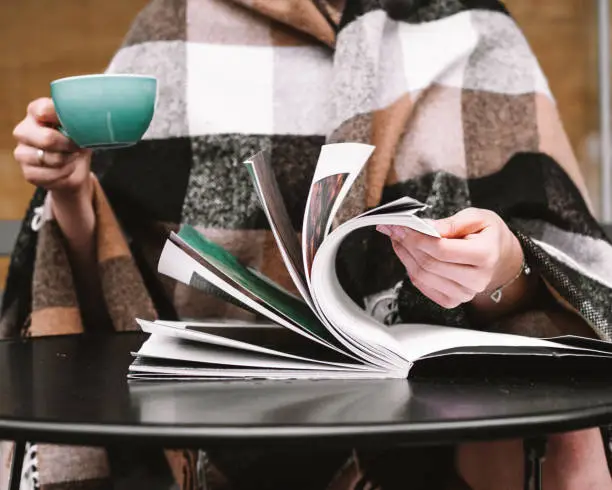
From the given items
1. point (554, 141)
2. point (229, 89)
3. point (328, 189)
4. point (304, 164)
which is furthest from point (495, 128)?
point (328, 189)

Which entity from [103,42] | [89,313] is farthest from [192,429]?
[103,42]

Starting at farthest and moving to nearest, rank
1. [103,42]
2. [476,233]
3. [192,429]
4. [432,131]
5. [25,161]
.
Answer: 1. [103,42]
2. [432,131]
3. [25,161]
4. [476,233]
5. [192,429]

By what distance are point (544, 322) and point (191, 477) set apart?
0.42 meters

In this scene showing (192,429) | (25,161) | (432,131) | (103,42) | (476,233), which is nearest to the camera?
(192,429)

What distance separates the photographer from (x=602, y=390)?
0.49 m

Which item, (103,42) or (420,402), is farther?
(103,42)

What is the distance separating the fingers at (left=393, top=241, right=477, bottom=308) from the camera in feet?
1.84

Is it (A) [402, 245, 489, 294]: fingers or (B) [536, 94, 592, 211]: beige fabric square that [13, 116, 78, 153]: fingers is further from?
(B) [536, 94, 592, 211]: beige fabric square

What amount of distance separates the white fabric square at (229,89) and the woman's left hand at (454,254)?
41cm

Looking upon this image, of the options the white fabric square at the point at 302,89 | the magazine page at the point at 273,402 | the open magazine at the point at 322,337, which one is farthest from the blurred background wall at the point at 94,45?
the magazine page at the point at 273,402

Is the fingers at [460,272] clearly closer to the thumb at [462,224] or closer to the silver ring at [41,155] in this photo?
the thumb at [462,224]

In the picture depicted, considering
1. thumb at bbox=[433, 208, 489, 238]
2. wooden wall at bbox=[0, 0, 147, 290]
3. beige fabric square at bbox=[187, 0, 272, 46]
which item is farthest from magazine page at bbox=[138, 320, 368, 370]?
A: wooden wall at bbox=[0, 0, 147, 290]

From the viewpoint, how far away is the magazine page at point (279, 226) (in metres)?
0.56

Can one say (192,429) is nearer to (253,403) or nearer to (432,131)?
(253,403)
